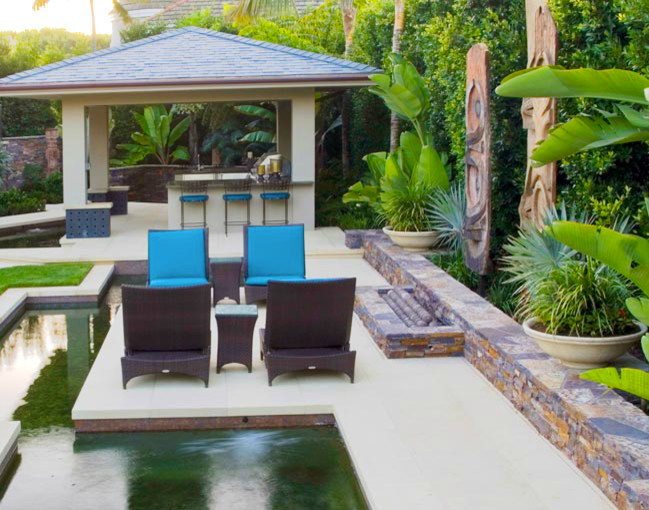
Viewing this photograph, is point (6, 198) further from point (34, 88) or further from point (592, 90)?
point (592, 90)

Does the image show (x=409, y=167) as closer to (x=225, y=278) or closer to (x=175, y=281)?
(x=225, y=278)

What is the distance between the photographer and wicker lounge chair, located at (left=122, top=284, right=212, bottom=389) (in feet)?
29.1

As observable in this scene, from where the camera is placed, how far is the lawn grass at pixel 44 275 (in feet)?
46.4

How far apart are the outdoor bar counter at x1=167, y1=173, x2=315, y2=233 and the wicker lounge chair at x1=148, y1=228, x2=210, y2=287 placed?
23.9 ft

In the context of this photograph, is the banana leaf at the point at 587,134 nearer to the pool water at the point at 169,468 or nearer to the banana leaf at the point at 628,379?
the banana leaf at the point at 628,379

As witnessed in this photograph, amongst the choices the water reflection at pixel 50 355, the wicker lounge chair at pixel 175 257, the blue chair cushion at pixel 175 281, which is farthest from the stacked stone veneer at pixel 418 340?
the water reflection at pixel 50 355

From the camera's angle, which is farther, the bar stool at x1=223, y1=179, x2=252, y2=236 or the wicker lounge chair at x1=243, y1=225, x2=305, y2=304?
the bar stool at x1=223, y1=179, x2=252, y2=236

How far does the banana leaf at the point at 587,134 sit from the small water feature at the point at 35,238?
13.7 m

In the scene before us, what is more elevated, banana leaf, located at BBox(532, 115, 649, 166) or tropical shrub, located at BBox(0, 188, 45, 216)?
banana leaf, located at BBox(532, 115, 649, 166)

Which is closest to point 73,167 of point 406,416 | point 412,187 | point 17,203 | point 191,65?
point 191,65

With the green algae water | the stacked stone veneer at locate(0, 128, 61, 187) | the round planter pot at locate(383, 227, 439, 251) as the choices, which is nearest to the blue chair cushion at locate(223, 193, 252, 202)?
the round planter pot at locate(383, 227, 439, 251)

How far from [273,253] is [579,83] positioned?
6669 mm

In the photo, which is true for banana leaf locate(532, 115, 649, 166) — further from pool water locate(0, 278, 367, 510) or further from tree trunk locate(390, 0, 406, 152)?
tree trunk locate(390, 0, 406, 152)

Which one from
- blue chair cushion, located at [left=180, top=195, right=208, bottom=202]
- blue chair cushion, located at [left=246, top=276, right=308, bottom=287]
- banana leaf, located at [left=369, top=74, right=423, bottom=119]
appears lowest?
blue chair cushion, located at [left=246, top=276, right=308, bottom=287]
